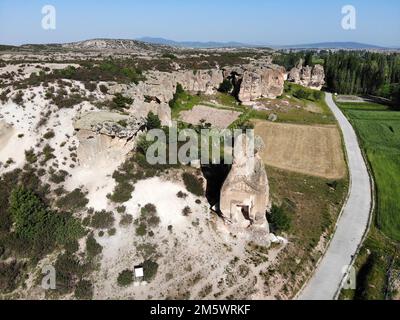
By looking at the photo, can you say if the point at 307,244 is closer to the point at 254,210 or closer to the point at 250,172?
the point at 254,210

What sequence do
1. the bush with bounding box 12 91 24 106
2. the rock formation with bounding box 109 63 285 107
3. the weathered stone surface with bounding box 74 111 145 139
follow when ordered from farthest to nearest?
the rock formation with bounding box 109 63 285 107
the bush with bounding box 12 91 24 106
the weathered stone surface with bounding box 74 111 145 139


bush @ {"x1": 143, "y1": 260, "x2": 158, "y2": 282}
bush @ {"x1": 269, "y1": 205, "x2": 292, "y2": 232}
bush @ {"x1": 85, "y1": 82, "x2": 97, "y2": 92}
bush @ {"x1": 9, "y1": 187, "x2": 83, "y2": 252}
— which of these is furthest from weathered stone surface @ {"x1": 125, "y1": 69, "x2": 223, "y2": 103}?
bush @ {"x1": 143, "y1": 260, "x2": 158, "y2": 282}

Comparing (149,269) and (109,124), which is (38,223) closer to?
(149,269)

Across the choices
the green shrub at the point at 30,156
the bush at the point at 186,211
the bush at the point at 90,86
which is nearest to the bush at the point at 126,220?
the bush at the point at 186,211

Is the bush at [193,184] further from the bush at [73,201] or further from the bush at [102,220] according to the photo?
the bush at [73,201]

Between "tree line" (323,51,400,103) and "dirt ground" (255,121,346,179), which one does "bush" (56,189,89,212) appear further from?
"tree line" (323,51,400,103)

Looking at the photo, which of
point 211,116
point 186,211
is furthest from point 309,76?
point 186,211
